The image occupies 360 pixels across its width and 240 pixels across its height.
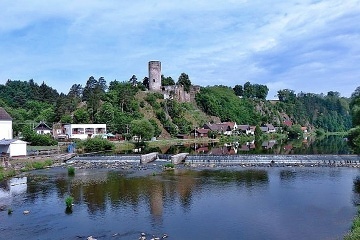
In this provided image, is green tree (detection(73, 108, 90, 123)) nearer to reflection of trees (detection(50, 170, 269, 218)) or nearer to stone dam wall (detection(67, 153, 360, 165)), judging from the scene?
stone dam wall (detection(67, 153, 360, 165))

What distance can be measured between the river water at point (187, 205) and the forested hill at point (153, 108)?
109 feet

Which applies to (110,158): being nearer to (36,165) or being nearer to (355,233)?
(36,165)

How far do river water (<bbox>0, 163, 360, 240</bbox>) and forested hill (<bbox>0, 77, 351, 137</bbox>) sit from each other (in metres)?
33.4

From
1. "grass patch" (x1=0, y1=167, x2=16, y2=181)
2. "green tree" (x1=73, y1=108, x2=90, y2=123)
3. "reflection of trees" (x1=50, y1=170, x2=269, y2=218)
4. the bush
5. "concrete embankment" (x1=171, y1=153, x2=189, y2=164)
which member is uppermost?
"green tree" (x1=73, y1=108, x2=90, y2=123)

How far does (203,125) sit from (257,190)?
6755 cm

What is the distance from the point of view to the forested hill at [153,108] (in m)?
73.8

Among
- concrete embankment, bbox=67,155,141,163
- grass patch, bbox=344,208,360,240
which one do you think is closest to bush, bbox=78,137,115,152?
concrete embankment, bbox=67,155,141,163

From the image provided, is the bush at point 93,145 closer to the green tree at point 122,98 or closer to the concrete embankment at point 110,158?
the concrete embankment at point 110,158

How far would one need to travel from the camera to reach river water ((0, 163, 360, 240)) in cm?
1689

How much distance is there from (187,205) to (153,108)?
216ft

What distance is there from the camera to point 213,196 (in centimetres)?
2355

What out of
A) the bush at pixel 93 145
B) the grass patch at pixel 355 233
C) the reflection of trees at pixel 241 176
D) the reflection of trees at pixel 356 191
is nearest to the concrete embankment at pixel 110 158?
the bush at pixel 93 145

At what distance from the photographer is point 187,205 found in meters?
21.5

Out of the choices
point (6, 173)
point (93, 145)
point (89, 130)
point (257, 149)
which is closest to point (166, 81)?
point (89, 130)
